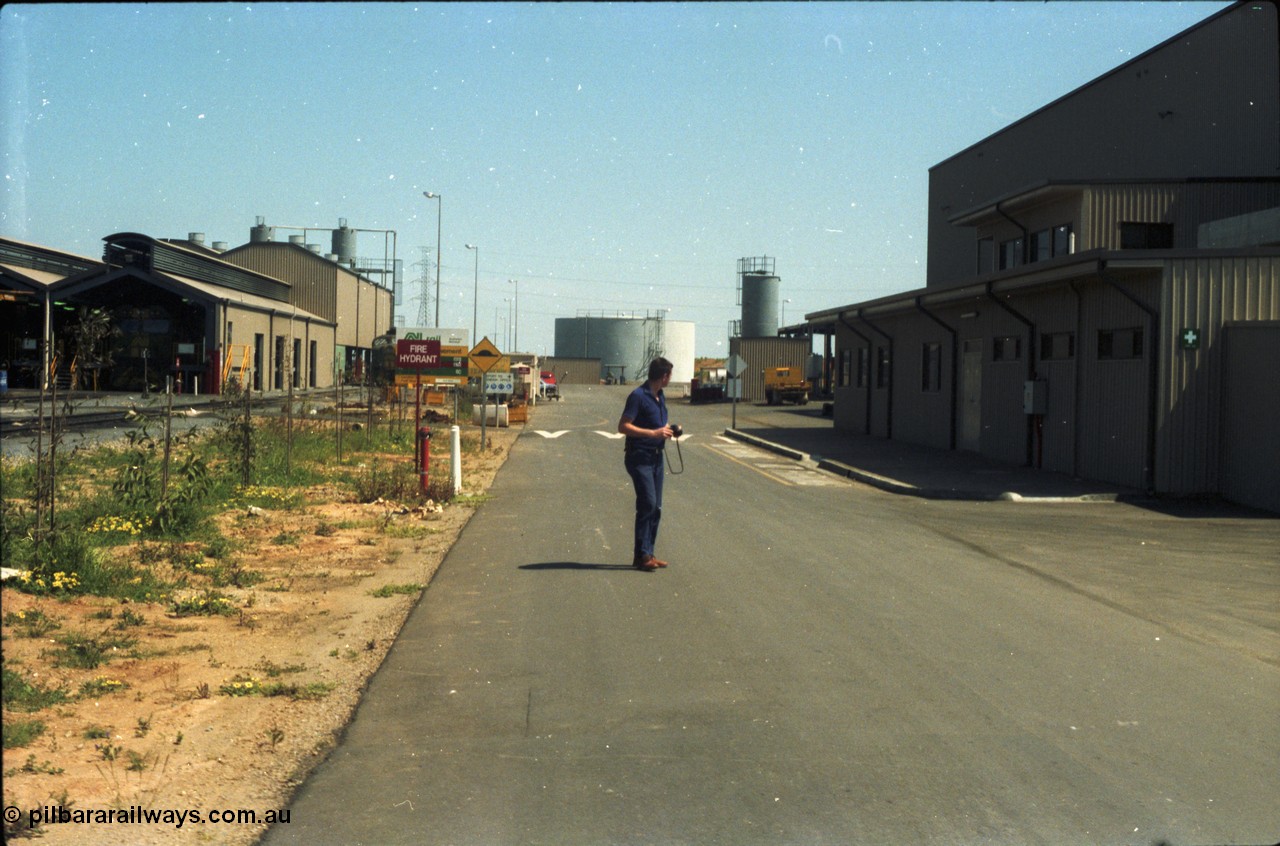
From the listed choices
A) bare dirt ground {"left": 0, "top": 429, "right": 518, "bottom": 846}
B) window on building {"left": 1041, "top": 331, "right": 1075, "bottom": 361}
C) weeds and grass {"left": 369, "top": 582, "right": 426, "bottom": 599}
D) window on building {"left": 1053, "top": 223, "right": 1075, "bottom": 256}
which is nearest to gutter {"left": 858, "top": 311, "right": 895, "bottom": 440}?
window on building {"left": 1053, "top": 223, "right": 1075, "bottom": 256}

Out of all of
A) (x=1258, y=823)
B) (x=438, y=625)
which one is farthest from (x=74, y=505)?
(x=1258, y=823)

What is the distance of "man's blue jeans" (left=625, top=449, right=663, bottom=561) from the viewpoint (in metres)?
10.7

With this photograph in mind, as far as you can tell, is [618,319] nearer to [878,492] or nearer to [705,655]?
[878,492]

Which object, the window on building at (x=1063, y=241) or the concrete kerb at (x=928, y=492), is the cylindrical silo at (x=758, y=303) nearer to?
the window on building at (x=1063, y=241)

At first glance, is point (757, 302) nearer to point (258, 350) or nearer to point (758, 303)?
point (758, 303)

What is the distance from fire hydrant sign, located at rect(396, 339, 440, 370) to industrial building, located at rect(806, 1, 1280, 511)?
1148 cm

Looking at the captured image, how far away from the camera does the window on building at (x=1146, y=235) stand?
2627 centimetres

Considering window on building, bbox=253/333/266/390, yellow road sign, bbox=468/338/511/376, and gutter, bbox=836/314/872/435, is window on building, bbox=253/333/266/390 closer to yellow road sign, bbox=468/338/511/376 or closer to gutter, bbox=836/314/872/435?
gutter, bbox=836/314/872/435

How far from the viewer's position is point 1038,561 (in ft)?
40.6

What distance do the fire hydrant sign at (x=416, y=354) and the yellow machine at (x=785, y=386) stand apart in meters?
45.2

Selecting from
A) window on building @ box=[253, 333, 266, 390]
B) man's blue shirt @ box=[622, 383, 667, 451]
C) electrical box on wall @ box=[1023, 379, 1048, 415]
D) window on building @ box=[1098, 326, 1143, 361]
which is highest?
window on building @ box=[253, 333, 266, 390]

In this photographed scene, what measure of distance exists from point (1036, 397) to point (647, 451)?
564 inches

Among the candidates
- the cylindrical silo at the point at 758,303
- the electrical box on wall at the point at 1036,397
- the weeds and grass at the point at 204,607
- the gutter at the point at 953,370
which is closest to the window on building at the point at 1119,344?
the electrical box on wall at the point at 1036,397

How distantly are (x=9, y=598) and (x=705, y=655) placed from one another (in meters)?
5.21
